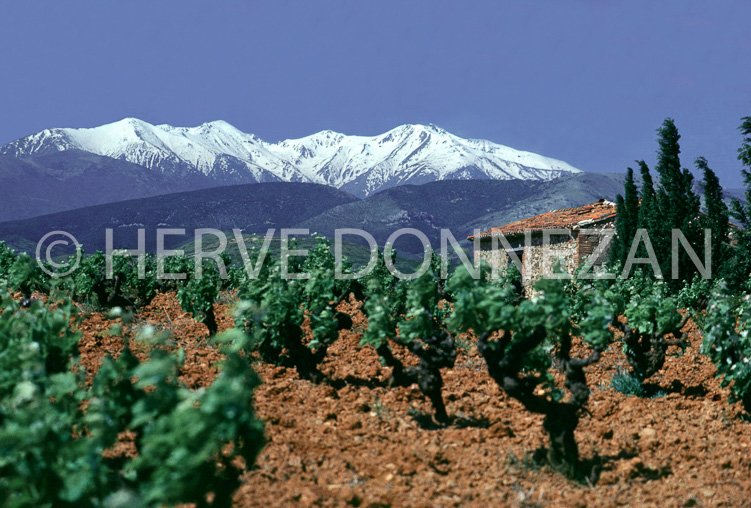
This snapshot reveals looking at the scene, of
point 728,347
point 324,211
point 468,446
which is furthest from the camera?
point 324,211

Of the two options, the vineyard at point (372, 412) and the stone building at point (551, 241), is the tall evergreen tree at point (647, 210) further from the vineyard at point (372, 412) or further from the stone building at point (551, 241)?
the vineyard at point (372, 412)

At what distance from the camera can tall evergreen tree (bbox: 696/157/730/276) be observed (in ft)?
57.7

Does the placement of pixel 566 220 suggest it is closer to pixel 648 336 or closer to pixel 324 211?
pixel 648 336

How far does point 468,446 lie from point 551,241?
16342mm

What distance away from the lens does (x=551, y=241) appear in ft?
67.1

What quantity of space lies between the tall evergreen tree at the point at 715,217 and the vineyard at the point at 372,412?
11.0 m

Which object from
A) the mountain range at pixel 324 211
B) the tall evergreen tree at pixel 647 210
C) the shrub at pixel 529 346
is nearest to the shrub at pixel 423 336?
the shrub at pixel 529 346

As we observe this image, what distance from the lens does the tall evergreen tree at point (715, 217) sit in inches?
693

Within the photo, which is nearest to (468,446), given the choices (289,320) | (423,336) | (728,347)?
(423,336)

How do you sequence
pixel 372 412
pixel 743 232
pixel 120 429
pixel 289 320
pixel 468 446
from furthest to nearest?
pixel 743 232, pixel 289 320, pixel 372 412, pixel 468 446, pixel 120 429

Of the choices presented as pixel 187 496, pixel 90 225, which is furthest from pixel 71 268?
pixel 90 225

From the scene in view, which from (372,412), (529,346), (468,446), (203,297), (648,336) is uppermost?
(203,297)

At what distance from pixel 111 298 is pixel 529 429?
8.91 metres

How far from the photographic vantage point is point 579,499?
13.7ft
